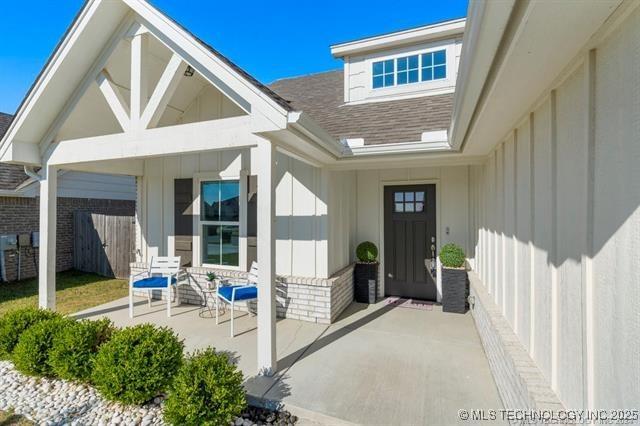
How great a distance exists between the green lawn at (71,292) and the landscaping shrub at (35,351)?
2.45 m

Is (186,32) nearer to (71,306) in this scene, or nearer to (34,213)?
(71,306)

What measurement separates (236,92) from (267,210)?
1.42 m

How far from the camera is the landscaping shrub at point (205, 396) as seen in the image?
2.43 metres

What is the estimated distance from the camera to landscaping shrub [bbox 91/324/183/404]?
282 cm

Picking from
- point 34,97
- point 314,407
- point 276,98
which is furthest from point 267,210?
point 34,97

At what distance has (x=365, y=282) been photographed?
6.05 metres

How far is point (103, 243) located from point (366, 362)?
9200mm

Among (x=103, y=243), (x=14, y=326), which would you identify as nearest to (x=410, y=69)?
(x=14, y=326)

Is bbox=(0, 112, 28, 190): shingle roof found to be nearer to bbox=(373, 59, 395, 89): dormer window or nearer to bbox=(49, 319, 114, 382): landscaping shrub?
bbox=(49, 319, 114, 382): landscaping shrub

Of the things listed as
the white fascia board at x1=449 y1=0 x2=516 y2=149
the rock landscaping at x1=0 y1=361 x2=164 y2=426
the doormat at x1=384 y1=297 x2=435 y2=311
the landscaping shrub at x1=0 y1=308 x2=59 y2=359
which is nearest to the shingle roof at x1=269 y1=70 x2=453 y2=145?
the white fascia board at x1=449 y1=0 x2=516 y2=149

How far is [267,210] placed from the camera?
3365mm

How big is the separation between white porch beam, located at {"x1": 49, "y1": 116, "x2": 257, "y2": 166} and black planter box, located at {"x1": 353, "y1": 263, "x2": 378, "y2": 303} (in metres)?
3.77

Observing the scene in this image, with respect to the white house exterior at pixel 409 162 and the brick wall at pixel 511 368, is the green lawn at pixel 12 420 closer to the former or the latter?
the white house exterior at pixel 409 162

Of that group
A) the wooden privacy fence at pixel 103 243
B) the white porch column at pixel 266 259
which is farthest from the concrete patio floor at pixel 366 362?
the wooden privacy fence at pixel 103 243
